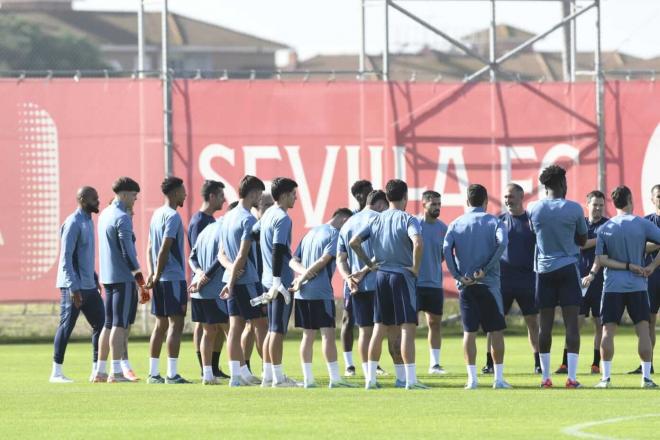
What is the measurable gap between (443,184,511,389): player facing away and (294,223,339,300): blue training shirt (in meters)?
1.19

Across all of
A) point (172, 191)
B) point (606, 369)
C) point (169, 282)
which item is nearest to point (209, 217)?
point (172, 191)

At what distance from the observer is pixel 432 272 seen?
65.5 ft

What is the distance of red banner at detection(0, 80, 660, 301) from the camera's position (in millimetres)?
28016

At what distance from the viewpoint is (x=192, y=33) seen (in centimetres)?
9962

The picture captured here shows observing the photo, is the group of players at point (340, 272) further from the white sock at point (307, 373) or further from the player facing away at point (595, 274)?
the player facing away at point (595, 274)

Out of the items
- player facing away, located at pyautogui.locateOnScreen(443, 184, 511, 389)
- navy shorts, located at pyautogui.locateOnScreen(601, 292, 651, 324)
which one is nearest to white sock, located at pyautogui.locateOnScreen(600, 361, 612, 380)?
navy shorts, located at pyautogui.locateOnScreen(601, 292, 651, 324)

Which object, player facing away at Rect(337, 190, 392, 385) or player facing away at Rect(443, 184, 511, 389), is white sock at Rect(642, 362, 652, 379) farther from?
player facing away at Rect(337, 190, 392, 385)

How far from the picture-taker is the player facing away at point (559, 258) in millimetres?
17594

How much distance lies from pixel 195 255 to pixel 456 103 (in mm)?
10825

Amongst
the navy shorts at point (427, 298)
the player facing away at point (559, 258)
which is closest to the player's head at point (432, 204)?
the navy shorts at point (427, 298)

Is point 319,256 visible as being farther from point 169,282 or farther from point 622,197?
point 622,197

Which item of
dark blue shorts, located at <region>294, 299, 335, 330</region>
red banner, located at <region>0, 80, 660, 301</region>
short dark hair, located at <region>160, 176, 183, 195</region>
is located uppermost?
red banner, located at <region>0, 80, 660, 301</region>

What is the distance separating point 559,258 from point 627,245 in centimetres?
74

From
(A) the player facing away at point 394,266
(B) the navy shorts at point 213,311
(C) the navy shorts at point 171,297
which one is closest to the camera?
(A) the player facing away at point 394,266
